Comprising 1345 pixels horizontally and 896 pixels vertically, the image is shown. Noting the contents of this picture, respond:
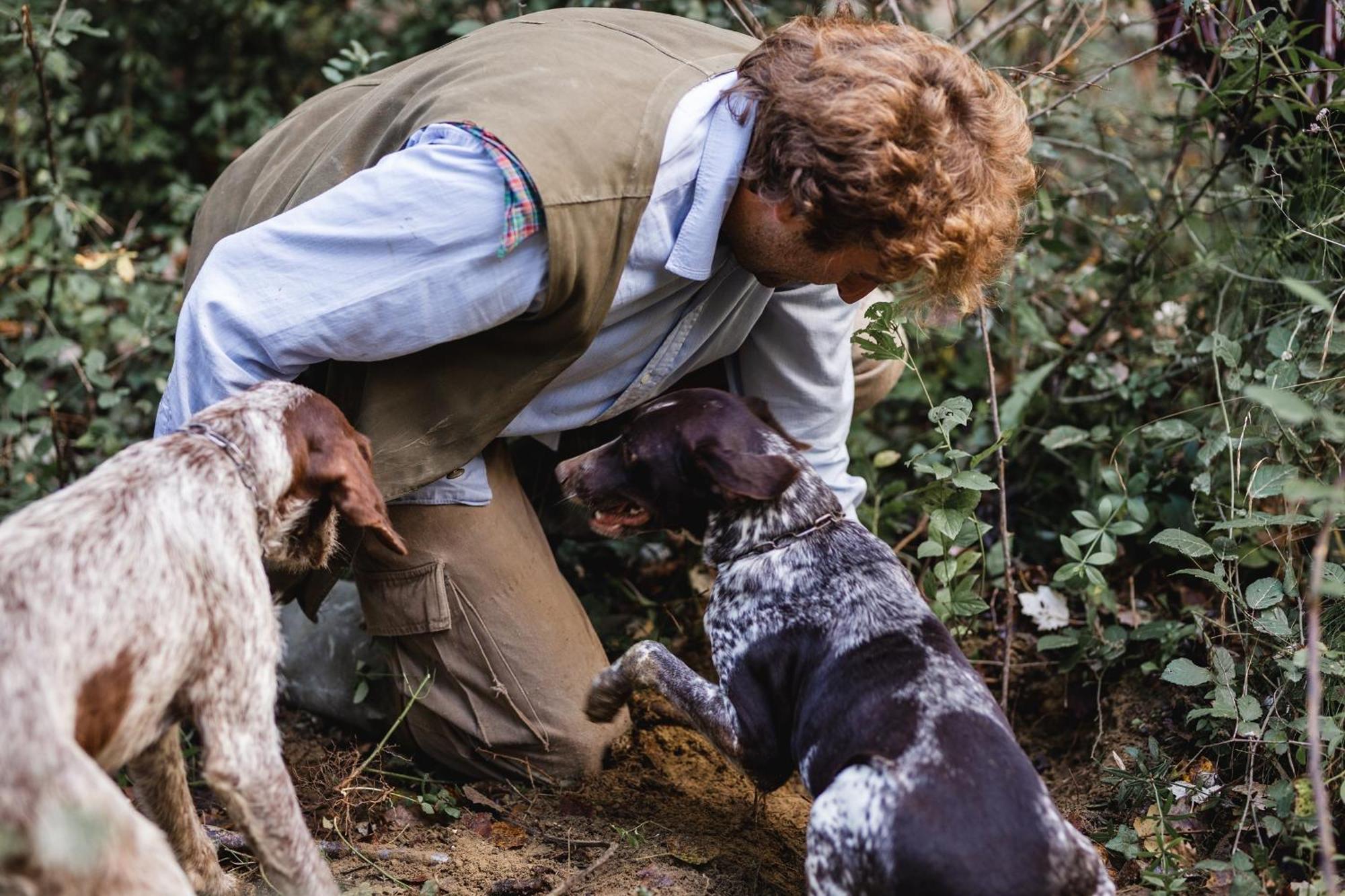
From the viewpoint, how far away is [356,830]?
3.64 metres

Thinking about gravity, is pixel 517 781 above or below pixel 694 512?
below

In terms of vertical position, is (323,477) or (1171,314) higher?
(323,477)

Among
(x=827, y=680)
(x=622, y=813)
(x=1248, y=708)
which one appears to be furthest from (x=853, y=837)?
(x=1248, y=708)

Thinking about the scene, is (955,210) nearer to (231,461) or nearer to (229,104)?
(231,461)

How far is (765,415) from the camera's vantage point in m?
3.78

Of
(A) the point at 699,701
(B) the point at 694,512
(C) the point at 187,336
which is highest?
(C) the point at 187,336

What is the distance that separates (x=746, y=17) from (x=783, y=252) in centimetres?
175

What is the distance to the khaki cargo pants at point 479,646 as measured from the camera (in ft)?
12.5

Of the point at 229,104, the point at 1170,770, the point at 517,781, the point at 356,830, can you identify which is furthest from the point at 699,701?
the point at 229,104

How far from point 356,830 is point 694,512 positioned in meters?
1.36

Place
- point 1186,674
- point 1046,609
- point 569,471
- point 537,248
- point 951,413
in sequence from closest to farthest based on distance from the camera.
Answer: point 537,248
point 1186,674
point 951,413
point 569,471
point 1046,609

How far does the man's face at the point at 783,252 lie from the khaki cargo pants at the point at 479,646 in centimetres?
111

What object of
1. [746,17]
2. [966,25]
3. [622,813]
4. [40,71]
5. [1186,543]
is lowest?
[622,813]

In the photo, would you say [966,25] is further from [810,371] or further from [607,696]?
[607,696]
